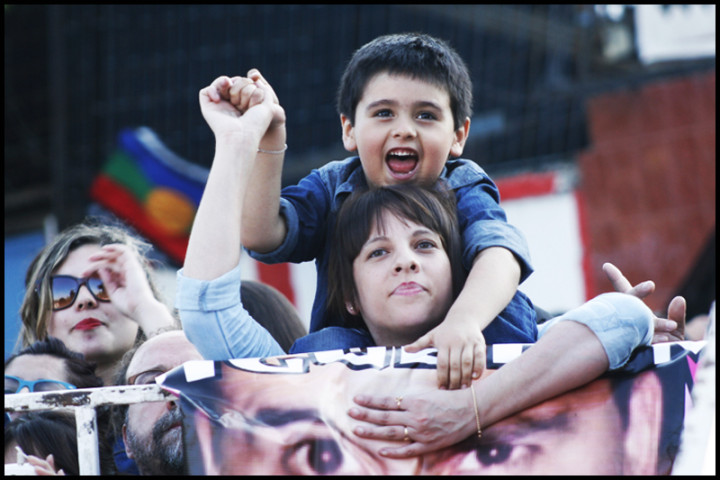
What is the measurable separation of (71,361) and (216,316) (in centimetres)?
85

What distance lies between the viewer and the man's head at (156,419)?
2.11m

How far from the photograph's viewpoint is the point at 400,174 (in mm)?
2398

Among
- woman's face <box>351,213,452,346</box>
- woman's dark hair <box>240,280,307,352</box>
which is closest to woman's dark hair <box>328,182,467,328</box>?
woman's face <box>351,213,452,346</box>

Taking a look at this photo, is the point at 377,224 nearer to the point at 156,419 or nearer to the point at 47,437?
the point at 156,419

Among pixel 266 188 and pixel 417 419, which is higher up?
pixel 266 188

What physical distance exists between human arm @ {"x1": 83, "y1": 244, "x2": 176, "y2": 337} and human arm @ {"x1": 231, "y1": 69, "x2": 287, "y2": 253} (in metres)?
0.75

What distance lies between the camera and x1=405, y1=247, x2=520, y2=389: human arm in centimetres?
179

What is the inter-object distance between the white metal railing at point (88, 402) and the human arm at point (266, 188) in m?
0.54

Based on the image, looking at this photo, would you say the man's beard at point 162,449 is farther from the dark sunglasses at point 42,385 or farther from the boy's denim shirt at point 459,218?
the boy's denim shirt at point 459,218

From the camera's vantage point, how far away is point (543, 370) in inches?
70.0

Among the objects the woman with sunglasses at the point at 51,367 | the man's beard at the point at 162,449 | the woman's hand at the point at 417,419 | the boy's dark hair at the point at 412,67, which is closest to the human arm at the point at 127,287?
the woman with sunglasses at the point at 51,367

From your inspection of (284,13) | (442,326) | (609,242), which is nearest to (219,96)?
(442,326)

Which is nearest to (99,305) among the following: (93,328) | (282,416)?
(93,328)

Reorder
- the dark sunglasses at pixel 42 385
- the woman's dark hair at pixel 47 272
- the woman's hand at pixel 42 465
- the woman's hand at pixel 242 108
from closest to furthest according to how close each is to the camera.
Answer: the woman's hand at pixel 42 465 < the woman's hand at pixel 242 108 < the dark sunglasses at pixel 42 385 < the woman's dark hair at pixel 47 272
